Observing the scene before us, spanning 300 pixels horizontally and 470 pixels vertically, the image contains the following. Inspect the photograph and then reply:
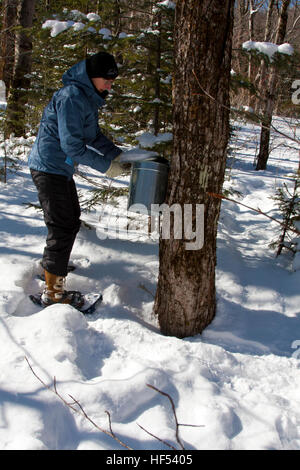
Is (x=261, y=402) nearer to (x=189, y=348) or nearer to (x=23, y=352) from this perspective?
(x=189, y=348)

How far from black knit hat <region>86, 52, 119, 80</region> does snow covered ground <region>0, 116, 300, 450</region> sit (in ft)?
5.68

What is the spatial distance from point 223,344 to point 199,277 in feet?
1.81

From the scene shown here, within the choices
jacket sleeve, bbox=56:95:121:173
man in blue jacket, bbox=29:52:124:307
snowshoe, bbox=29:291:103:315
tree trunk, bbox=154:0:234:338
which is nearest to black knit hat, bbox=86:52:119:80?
man in blue jacket, bbox=29:52:124:307

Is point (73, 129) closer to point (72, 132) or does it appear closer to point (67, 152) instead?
point (72, 132)

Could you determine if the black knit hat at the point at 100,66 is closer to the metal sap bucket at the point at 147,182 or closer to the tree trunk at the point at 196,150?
the tree trunk at the point at 196,150

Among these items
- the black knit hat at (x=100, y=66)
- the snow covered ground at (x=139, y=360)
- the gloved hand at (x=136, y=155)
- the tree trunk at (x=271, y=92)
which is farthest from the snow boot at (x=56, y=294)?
the tree trunk at (x=271, y=92)

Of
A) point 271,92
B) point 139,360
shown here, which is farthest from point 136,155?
point 271,92

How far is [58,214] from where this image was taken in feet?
8.75

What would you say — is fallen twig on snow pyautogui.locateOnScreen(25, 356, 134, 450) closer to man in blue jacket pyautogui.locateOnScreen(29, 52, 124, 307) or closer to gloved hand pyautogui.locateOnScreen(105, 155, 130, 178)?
man in blue jacket pyautogui.locateOnScreen(29, 52, 124, 307)

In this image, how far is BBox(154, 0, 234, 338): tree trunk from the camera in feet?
6.76

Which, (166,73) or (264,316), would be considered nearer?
(264,316)

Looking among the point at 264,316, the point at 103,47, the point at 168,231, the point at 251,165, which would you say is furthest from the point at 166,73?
the point at 251,165

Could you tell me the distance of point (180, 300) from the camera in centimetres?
260

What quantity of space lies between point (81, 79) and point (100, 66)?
0.17 meters
